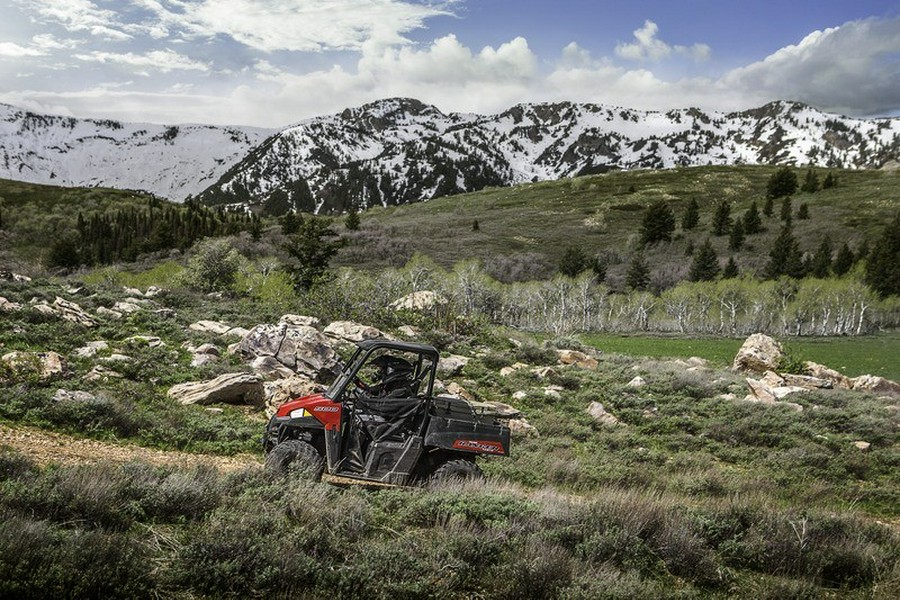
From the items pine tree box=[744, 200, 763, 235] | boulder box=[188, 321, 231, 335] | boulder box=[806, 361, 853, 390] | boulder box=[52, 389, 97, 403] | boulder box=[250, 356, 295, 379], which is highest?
pine tree box=[744, 200, 763, 235]

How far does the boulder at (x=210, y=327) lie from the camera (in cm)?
2105

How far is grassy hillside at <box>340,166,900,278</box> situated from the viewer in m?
98.5

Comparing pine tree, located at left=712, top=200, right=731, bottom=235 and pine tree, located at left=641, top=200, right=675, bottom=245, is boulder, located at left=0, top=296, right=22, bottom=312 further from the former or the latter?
pine tree, located at left=712, top=200, right=731, bottom=235

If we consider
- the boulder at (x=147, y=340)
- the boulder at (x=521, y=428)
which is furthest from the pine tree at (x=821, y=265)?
the boulder at (x=147, y=340)

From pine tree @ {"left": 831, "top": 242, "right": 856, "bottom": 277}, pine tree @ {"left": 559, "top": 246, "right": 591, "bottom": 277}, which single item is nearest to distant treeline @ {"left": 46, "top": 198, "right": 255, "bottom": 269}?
pine tree @ {"left": 559, "top": 246, "right": 591, "bottom": 277}

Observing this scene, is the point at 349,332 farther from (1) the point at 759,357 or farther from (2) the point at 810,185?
(2) the point at 810,185

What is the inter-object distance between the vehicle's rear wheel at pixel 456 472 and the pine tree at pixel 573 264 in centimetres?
8263

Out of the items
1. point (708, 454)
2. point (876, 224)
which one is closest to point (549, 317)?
point (708, 454)

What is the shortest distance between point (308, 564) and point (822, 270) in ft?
304

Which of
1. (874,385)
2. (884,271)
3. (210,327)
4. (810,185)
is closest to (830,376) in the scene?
(874,385)

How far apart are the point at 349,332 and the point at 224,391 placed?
9.74 meters

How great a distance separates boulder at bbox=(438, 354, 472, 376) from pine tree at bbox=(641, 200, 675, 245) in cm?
9607

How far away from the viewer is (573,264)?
90.9 metres

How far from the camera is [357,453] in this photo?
8320 millimetres
